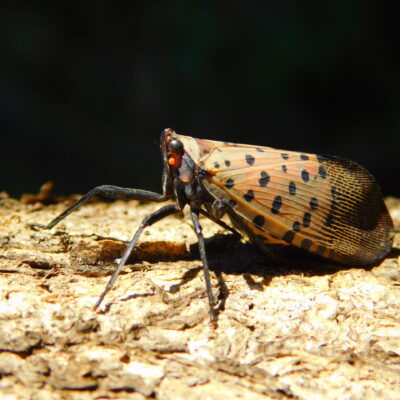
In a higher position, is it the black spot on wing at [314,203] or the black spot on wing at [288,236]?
the black spot on wing at [314,203]

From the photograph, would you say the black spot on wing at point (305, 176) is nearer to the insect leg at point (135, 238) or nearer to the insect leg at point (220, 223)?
the insect leg at point (220, 223)

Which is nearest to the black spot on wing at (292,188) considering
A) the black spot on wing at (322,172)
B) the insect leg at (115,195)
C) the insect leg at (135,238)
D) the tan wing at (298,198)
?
the tan wing at (298,198)

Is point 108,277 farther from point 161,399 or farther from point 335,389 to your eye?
point 335,389

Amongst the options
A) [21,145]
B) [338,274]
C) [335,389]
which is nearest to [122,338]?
[335,389]

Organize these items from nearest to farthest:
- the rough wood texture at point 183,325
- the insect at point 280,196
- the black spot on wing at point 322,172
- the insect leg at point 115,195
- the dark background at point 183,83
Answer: the rough wood texture at point 183,325, the insect at point 280,196, the black spot on wing at point 322,172, the insect leg at point 115,195, the dark background at point 183,83

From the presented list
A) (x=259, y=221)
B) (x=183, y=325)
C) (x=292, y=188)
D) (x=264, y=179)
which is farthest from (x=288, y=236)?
(x=183, y=325)

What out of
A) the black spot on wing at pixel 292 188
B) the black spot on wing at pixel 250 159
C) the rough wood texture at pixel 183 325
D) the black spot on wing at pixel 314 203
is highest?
the black spot on wing at pixel 250 159

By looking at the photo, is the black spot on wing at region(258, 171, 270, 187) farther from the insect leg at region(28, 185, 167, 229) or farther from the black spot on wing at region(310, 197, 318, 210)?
the insect leg at region(28, 185, 167, 229)
